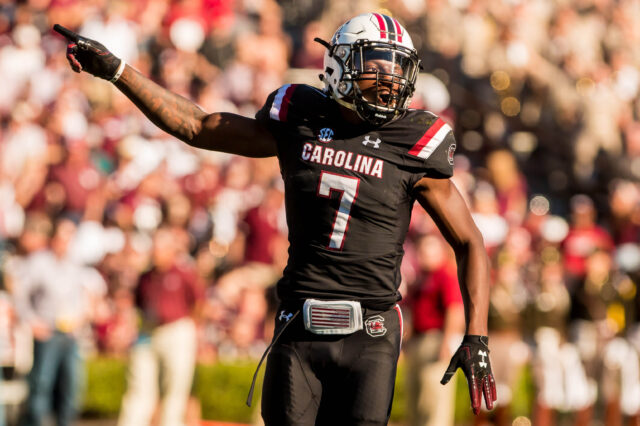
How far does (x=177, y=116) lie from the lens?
4906 millimetres

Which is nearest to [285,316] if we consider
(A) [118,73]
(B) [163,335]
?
(A) [118,73]

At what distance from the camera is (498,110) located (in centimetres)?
1520

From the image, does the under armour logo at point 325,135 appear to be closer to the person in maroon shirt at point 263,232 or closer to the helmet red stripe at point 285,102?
the helmet red stripe at point 285,102

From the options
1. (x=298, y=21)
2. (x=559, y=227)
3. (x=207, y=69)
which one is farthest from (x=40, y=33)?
(x=559, y=227)

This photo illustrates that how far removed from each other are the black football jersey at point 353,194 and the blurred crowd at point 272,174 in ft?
16.3

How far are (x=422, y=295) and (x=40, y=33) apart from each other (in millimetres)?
7552

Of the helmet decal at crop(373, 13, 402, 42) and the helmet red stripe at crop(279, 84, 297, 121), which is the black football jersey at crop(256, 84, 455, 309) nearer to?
the helmet red stripe at crop(279, 84, 297, 121)

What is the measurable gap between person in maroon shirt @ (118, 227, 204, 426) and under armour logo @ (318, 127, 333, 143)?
5568mm

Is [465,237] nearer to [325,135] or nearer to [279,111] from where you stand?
[325,135]

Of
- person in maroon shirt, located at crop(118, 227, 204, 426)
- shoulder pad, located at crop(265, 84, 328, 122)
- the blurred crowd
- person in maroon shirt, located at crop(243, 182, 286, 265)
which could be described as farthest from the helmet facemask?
person in maroon shirt, located at crop(243, 182, 286, 265)

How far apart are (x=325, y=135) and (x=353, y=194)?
10.8 inches

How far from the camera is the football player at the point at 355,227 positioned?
4590mm

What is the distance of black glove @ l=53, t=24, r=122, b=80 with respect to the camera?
4768mm

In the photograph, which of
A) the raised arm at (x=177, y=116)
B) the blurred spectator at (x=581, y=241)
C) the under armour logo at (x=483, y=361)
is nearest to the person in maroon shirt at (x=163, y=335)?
the blurred spectator at (x=581, y=241)
